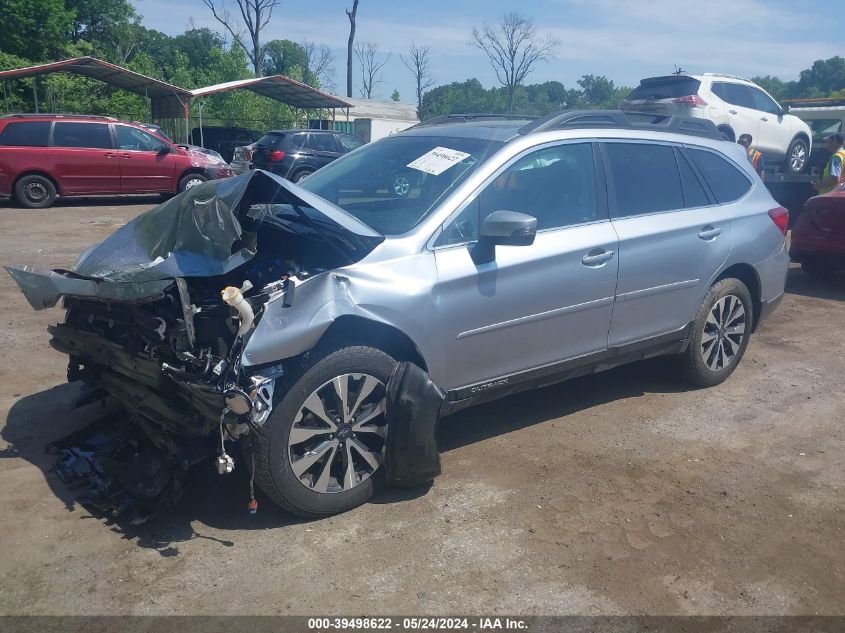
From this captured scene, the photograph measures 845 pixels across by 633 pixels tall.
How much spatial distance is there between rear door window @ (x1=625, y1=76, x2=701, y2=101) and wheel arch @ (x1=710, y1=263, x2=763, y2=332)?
8693mm

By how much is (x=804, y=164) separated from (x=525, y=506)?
14276 mm

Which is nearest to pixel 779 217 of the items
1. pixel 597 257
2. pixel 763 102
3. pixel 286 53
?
pixel 597 257

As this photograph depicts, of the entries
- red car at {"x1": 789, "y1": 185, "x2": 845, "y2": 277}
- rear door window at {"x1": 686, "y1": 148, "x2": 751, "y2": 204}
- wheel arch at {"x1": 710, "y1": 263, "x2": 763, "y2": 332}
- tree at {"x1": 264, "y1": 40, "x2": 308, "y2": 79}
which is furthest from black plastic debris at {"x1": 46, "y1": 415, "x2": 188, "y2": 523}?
tree at {"x1": 264, "y1": 40, "x2": 308, "y2": 79}

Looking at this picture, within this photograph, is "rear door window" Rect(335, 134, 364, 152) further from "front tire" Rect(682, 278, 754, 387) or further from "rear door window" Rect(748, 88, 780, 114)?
"front tire" Rect(682, 278, 754, 387)

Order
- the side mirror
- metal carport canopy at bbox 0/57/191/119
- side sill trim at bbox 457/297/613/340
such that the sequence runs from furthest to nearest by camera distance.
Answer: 1. metal carport canopy at bbox 0/57/191/119
2. side sill trim at bbox 457/297/613/340
3. the side mirror

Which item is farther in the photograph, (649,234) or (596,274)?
(649,234)

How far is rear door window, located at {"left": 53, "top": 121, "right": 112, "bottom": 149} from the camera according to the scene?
1562 cm

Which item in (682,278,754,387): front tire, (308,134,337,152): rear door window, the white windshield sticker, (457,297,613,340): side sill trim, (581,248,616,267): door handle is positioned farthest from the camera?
(308,134,337,152): rear door window

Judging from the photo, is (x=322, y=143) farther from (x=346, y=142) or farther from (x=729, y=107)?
(x=729, y=107)

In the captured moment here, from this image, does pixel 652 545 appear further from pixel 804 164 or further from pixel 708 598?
pixel 804 164

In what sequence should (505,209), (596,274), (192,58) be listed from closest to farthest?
(505,209), (596,274), (192,58)

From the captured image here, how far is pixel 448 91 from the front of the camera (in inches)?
2672

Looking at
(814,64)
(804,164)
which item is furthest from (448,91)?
(804,164)

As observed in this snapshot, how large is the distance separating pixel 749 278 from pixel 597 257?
1.84 metres
